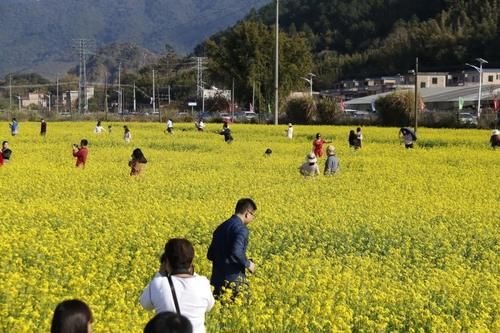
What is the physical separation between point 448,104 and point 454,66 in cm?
4444

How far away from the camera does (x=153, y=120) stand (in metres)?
73.6

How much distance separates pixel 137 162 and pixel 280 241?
7.36 meters

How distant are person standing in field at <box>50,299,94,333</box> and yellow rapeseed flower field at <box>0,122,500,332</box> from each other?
169 cm

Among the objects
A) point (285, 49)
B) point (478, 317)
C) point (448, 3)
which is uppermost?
point (448, 3)

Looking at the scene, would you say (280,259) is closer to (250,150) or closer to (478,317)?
(478,317)

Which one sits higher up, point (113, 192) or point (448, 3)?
point (448, 3)

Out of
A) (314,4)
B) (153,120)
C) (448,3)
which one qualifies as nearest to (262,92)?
(153,120)

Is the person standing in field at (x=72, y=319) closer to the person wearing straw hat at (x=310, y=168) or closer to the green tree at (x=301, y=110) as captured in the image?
the person wearing straw hat at (x=310, y=168)

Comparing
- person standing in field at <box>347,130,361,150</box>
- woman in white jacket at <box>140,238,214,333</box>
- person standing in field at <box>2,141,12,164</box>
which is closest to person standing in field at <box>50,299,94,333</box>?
woman in white jacket at <box>140,238,214,333</box>

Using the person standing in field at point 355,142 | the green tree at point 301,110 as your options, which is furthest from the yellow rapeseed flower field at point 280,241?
the green tree at point 301,110

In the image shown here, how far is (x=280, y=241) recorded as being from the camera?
10.9 m

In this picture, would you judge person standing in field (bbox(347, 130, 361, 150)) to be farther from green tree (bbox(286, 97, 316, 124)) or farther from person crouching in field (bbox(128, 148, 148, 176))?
green tree (bbox(286, 97, 316, 124))

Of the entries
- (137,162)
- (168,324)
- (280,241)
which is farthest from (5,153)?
(168,324)

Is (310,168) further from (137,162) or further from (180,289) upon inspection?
(180,289)
